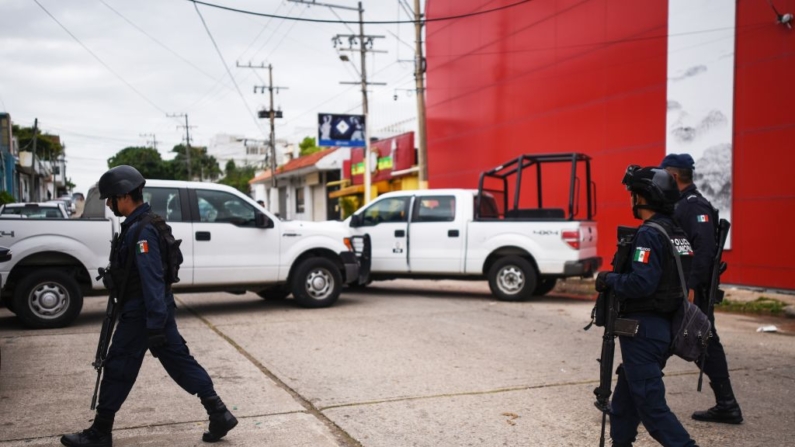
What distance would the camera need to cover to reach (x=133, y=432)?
4.72m

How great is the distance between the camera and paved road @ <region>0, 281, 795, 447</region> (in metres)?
4.73

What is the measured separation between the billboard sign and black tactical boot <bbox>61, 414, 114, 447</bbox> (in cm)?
2445

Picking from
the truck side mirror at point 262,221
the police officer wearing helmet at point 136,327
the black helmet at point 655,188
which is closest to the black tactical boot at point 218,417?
the police officer wearing helmet at point 136,327

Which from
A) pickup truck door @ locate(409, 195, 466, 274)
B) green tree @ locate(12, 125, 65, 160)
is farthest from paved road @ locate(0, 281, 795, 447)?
green tree @ locate(12, 125, 65, 160)

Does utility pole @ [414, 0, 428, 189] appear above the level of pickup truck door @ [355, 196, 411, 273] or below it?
above

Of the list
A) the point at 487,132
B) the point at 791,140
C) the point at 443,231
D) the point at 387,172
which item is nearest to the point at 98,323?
the point at 443,231

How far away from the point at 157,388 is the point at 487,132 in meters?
15.0

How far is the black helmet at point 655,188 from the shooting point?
3.84m

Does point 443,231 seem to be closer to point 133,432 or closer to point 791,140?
point 791,140

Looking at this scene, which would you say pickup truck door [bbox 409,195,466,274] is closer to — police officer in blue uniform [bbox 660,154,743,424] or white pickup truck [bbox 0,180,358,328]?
white pickup truck [bbox 0,180,358,328]

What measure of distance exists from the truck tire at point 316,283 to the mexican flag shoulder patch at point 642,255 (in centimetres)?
695

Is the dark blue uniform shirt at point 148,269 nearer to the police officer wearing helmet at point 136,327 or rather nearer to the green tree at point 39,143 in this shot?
the police officer wearing helmet at point 136,327

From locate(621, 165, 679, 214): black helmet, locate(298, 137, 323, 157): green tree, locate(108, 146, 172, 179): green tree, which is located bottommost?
locate(621, 165, 679, 214): black helmet

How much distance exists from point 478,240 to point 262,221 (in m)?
3.71
